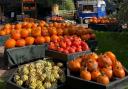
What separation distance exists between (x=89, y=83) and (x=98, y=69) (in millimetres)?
496

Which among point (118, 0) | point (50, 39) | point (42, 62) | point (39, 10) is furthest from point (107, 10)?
point (42, 62)

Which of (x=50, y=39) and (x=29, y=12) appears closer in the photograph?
(x=50, y=39)

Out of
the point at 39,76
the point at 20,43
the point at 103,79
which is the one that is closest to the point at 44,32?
the point at 20,43

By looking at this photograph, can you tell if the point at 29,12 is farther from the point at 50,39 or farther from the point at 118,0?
the point at 50,39

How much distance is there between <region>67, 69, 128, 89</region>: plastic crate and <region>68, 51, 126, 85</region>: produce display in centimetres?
8

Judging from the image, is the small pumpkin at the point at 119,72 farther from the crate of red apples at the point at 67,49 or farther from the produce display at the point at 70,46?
the produce display at the point at 70,46

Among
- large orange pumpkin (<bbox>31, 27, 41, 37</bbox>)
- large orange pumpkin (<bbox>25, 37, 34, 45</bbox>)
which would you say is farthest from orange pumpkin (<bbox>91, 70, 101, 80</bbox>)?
large orange pumpkin (<bbox>31, 27, 41, 37</bbox>)

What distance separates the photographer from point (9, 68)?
985cm

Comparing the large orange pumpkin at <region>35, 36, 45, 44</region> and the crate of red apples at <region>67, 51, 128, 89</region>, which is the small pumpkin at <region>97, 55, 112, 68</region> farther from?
the large orange pumpkin at <region>35, 36, 45, 44</region>

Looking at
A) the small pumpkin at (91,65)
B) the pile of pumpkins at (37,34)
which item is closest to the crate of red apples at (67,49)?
the pile of pumpkins at (37,34)

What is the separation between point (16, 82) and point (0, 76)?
266 cm

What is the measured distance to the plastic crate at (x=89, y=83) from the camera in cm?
582

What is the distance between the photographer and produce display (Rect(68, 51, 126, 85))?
6.08 m

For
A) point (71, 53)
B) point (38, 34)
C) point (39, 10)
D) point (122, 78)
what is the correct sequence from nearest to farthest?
point (122, 78), point (71, 53), point (38, 34), point (39, 10)
